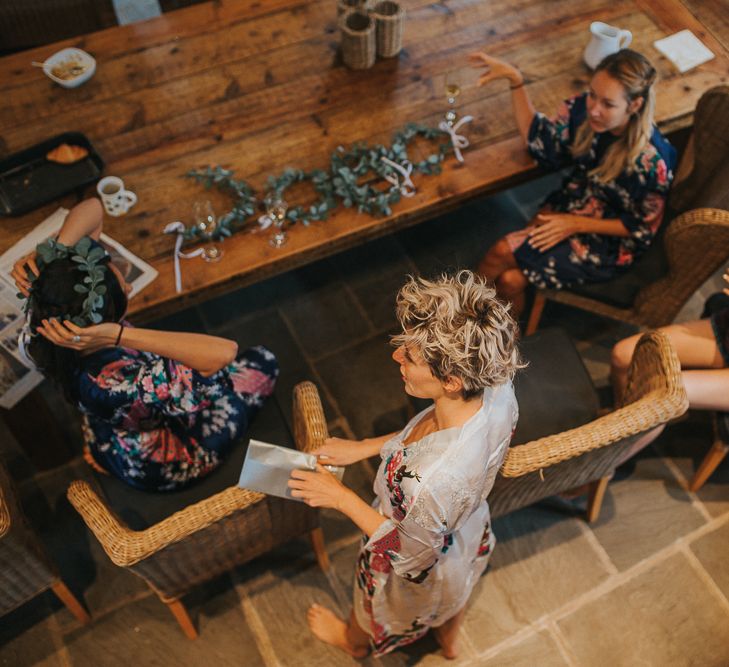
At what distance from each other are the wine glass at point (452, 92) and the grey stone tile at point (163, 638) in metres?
1.81

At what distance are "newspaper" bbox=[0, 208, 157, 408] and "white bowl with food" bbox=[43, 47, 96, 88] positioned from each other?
1.86 ft

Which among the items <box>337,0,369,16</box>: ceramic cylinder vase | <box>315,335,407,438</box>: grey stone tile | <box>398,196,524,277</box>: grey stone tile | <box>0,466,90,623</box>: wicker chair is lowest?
<box>315,335,407,438</box>: grey stone tile

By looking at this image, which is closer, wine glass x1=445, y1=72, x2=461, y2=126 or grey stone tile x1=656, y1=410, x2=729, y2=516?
wine glass x1=445, y1=72, x2=461, y2=126

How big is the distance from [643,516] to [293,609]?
1320 mm

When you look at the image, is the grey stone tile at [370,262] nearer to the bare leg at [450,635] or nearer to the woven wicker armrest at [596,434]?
the bare leg at [450,635]

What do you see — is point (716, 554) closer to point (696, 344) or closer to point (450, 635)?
point (696, 344)

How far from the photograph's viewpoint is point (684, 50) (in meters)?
2.61

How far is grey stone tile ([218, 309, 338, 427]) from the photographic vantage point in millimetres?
2836

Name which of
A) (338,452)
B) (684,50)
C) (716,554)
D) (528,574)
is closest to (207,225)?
(338,452)

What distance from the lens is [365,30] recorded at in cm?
242

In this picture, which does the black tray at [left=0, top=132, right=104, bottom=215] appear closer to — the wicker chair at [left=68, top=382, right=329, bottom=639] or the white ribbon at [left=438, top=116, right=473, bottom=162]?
the wicker chair at [left=68, top=382, right=329, bottom=639]

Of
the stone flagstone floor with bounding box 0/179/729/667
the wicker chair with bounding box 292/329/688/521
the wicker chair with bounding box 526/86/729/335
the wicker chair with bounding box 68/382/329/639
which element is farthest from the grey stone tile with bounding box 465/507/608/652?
the wicker chair with bounding box 526/86/729/335

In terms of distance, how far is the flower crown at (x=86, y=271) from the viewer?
5.48 feet

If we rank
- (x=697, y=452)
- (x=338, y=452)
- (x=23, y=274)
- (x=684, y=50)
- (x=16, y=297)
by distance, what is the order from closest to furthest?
(x=338, y=452), (x=23, y=274), (x=16, y=297), (x=684, y=50), (x=697, y=452)
